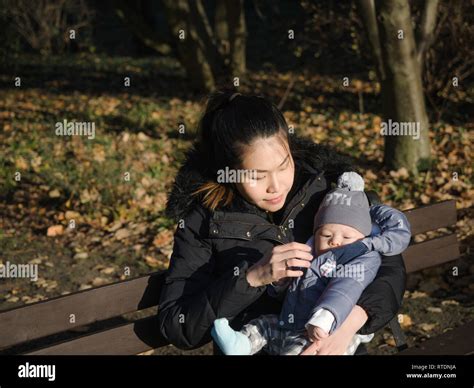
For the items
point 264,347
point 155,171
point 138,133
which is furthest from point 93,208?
point 264,347

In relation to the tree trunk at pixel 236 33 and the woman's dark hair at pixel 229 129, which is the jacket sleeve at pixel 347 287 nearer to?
the woman's dark hair at pixel 229 129

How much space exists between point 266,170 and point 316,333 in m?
0.64

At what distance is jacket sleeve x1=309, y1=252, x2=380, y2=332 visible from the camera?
8.36 feet

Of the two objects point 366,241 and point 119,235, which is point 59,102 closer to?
point 119,235

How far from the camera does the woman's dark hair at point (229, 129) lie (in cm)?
280

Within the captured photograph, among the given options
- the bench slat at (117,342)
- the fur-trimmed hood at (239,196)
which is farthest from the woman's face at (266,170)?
the bench slat at (117,342)

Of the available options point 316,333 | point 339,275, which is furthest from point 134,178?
Result: point 316,333

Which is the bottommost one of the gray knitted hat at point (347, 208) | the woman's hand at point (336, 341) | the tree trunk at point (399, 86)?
the woman's hand at point (336, 341)

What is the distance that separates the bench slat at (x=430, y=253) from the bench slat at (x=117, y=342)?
1.30 m

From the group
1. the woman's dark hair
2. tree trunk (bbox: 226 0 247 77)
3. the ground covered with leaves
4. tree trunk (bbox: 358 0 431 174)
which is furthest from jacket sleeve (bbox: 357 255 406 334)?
tree trunk (bbox: 226 0 247 77)

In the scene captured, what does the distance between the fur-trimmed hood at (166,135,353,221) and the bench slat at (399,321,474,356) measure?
790 mm

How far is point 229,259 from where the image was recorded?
2.90 metres

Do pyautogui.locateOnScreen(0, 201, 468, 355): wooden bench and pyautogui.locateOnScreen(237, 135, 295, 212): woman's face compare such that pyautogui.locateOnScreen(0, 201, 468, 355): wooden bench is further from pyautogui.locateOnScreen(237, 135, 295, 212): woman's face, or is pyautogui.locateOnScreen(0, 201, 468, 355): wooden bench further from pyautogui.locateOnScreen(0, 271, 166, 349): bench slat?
pyautogui.locateOnScreen(237, 135, 295, 212): woman's face

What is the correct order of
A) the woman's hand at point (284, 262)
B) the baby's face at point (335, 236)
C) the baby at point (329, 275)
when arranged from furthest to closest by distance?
the baby's face at point (335, 236) < the baby at point (329, 275) < the woman's hand at point (284, 262)
